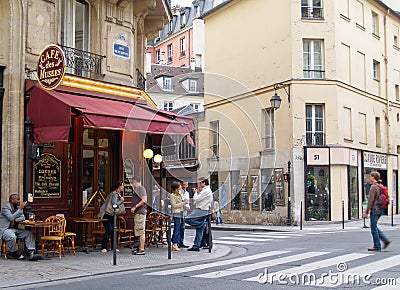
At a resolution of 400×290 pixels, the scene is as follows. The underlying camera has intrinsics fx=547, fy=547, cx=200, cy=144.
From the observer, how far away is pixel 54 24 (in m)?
12.8

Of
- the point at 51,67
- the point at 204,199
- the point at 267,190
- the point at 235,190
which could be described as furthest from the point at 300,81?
the point at 51,67

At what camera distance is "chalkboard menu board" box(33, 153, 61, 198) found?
473 inches

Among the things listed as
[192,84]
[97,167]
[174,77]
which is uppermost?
[174,77]

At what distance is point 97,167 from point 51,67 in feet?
10.6

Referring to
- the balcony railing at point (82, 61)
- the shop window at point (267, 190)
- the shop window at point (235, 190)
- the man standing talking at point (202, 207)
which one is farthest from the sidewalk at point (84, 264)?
the shop window at point (235, 190)

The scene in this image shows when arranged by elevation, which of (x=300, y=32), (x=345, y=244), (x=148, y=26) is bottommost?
(x=345, y=244)

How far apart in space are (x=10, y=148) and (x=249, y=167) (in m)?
16.8

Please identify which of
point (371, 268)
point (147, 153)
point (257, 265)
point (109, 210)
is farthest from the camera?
point (147, 153)

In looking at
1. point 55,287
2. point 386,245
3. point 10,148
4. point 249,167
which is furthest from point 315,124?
point 55,287

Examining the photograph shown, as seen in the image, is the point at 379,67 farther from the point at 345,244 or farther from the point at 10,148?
the point at 10,148

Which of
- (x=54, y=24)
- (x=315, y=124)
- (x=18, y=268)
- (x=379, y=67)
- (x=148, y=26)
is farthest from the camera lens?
(x=379, y=67)

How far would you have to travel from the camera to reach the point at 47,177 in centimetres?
1223

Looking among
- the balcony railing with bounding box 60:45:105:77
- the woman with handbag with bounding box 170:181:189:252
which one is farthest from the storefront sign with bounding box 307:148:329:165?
the balcony railing with bounding box 60:45:105:77

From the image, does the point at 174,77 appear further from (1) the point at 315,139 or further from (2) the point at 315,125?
(1) the point at 315,139
